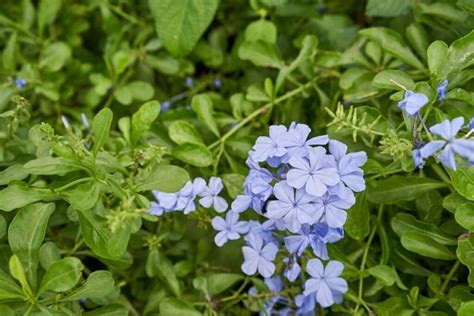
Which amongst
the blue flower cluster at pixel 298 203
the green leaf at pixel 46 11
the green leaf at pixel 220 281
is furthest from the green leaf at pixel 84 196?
the green leaf at pixel 46 11

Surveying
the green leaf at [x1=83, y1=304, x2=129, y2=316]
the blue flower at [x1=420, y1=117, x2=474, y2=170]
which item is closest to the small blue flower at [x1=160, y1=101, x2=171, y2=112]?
the green leaf at [x1=83, y1=304, x2=129, y2=316]

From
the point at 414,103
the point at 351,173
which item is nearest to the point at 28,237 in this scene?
the point at 351,173

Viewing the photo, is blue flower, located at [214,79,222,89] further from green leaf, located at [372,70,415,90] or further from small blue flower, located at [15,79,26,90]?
green leaf, located at [372,70,415,90]

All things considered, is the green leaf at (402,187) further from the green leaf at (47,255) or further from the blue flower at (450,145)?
the green leaf at (47,255)

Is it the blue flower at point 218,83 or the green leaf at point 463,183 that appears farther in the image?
the blue flower at point 218,83

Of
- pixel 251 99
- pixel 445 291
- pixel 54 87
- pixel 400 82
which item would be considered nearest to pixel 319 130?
pixel 251 99

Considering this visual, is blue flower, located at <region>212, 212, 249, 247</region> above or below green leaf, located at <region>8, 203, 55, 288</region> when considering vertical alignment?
below

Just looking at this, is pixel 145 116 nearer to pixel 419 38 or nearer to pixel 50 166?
pixel 50 166
